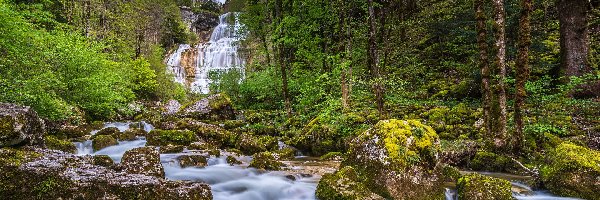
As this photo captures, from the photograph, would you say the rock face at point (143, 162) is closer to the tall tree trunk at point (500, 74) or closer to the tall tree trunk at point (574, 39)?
the tall tree trunk at point (500, 74)

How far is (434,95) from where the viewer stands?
17.8 m

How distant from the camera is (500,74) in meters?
9.55

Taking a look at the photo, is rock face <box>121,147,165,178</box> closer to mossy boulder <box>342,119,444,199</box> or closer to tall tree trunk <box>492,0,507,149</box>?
mossy boulder <box>342,119,444,199</box>

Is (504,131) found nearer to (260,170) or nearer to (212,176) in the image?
(260,170)

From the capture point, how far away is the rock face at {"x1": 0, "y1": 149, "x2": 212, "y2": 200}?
5.04m

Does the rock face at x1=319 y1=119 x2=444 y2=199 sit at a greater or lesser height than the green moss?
greater

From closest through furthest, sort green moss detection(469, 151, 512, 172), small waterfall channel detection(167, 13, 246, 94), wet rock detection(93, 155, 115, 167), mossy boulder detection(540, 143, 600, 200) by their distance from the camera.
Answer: mossy boulder detection(540, 143, 600, 200)
wet rock detection(93, 155, 115, 167)
green moss detection(469, 151, 512, 172)
small waterfall channel detection(167, 13, 246, 94)

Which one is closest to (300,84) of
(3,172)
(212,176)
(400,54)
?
(400,54)

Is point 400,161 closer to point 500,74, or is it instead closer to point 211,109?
point 500,74

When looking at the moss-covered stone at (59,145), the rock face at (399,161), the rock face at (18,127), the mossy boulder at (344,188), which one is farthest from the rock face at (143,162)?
the rock face at (399,161)

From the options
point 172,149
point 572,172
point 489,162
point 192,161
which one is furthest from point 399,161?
point 172,149

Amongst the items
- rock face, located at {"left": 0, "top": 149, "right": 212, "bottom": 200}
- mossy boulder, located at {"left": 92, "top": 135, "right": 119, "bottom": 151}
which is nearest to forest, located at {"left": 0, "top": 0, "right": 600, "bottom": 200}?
rock face, located at {"left": 0, "top": 149, "right": 212, "bottom": 200}

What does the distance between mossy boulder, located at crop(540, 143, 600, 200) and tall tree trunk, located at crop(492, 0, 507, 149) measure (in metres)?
2.19

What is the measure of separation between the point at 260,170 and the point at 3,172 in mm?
5583
